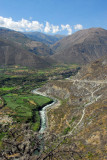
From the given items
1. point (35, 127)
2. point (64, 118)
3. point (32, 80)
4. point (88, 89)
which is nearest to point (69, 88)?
point (88, 89)

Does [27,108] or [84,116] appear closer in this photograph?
[84,116]

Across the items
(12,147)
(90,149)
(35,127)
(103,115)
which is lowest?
(35,127)

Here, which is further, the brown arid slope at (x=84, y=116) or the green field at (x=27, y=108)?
the green field at (x=27, y=108)

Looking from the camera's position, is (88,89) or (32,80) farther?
(32,80)

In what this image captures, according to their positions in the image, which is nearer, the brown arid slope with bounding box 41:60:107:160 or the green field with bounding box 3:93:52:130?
the brown arid slope with bounding box 41:60:107:160

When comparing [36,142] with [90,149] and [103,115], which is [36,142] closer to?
[90,149]

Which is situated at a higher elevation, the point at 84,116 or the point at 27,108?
the point at 84,116

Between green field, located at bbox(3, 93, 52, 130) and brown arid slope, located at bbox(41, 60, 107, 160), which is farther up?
brown arid slope, located at bbox(41, 60, 107, 160)

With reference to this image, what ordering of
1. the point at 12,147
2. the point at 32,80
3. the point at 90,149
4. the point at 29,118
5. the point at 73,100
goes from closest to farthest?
the point at 12,147, the point at 90,149, the point at 29,118, the point at 73,100, the point at 32,80
